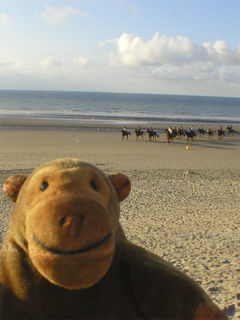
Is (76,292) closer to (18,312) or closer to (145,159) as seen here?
(18,312)

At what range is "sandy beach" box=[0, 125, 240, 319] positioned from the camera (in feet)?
18.4

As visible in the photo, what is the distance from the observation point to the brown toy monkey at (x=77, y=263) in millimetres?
1884

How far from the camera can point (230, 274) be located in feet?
17.7

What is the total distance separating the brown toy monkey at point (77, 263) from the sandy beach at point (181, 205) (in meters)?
2.36

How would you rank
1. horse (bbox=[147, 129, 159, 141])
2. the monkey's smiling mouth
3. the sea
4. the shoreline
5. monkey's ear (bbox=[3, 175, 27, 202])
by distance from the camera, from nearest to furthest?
the monkey's smiling mouth → monkey's ear (bbox=[3, 175, 27, 202]) → horse (bbox=[147, 129, 159, 141]) → the shoreline → the sea

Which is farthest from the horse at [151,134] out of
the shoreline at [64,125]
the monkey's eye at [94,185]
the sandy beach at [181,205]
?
the monkey's eye at [94,185]

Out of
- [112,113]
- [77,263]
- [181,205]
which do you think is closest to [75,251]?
[77,263]

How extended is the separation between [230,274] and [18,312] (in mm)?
3975

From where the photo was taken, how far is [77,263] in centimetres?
186

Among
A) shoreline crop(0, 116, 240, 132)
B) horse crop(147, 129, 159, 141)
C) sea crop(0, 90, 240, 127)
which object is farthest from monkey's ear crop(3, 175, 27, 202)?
sea crop(0, 90, 240, 127)

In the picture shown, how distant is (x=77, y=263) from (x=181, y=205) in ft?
25.1

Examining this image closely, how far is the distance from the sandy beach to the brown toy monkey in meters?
2.36

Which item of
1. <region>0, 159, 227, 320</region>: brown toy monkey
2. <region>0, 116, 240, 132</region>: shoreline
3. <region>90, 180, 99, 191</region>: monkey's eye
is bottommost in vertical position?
<region>0, 116, 240, 132</region>: shoreline

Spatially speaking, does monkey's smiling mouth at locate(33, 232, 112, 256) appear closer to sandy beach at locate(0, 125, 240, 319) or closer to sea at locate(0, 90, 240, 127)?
sandy beach at locate(0, 125, 240, 319)
